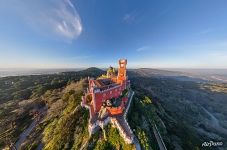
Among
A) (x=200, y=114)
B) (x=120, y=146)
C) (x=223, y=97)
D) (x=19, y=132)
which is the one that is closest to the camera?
(x=120, y=146)

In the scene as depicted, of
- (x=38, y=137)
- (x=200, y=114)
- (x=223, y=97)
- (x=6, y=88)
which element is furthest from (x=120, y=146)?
(x=223, y=97)

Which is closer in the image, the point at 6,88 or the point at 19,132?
the point at 19,132

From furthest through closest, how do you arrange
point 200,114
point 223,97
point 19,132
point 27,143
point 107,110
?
point 223,97 → point 200,114 → point 19,132 → point 27,143 → point 107,110

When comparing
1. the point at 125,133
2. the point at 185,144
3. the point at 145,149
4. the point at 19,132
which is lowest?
the point at 185,144

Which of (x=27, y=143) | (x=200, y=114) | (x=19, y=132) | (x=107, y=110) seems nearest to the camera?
(x=107, y=110)

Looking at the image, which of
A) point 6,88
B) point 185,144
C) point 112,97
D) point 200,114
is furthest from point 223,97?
point 6,88

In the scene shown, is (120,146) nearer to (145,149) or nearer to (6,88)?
(145,149)

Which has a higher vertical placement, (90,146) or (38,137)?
(90,146)

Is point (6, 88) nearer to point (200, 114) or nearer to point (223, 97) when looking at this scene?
point (200, 114)

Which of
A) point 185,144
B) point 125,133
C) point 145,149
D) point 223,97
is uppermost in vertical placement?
point 125,133
